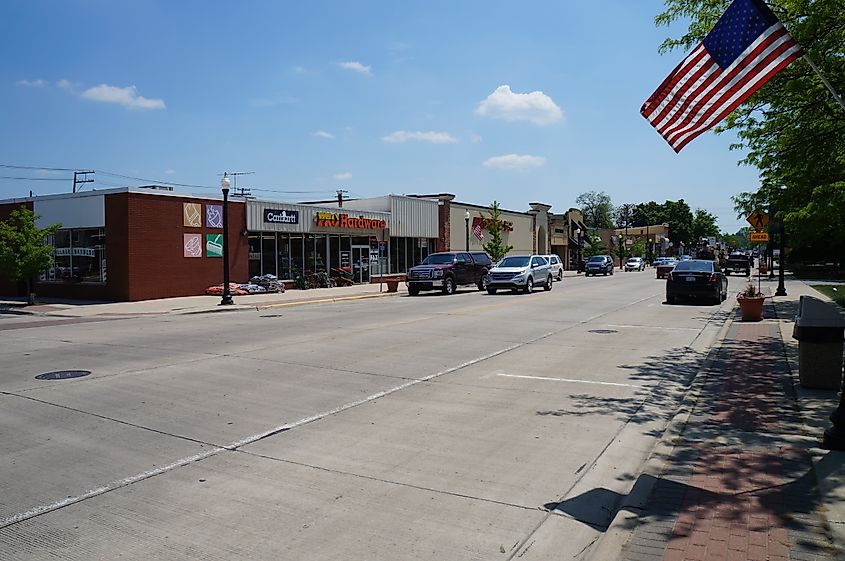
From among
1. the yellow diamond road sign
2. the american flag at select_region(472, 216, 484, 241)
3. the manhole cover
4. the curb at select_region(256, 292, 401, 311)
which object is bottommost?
the manhole cover

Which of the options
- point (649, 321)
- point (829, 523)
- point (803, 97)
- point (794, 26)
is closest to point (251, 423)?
point (829, 523)

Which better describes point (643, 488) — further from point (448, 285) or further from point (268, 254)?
point (268, 254)

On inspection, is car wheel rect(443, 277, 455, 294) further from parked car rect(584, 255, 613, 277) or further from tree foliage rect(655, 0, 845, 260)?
parked car rect(584, 255, 613, 277)

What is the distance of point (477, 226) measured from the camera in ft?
172

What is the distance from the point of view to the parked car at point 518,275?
99.5ft

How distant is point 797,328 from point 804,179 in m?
5.99

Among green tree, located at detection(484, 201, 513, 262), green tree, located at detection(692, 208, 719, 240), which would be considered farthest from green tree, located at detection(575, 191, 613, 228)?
green tree, located at detection(484, 201, 513, 262)

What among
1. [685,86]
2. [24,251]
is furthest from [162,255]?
[685,86]

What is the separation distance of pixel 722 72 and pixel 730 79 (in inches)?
6.1

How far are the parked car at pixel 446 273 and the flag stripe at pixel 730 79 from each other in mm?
22005

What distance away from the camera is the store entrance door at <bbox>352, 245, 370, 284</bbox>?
1554 inches

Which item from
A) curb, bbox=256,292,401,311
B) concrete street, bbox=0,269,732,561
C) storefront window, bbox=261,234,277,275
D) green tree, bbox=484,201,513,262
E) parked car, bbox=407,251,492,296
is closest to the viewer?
concrete street, bbox=0,269,732,561

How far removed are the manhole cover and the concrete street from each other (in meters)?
0.19

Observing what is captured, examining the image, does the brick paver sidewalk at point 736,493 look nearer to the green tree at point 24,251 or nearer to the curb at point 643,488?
the curb at point 643,488
